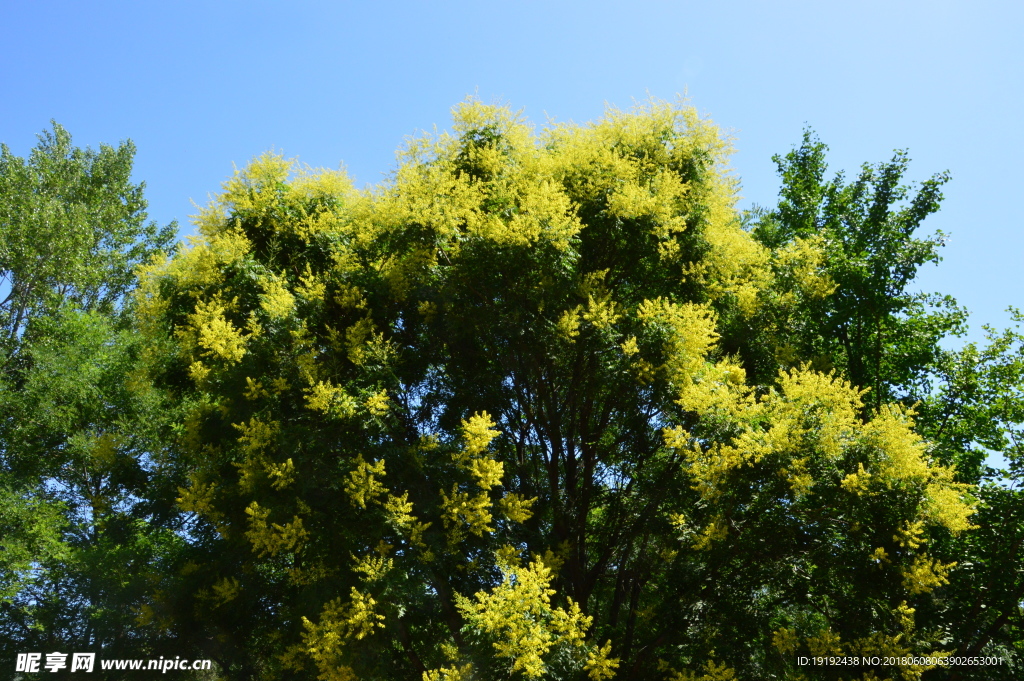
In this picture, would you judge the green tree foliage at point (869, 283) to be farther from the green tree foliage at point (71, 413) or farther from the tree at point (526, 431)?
the green tree foliage at point (71, 413)

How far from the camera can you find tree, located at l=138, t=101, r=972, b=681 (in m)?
7.49

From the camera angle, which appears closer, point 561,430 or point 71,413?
point 561,430

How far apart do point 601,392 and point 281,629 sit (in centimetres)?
519

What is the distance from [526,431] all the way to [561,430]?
0.52 metres

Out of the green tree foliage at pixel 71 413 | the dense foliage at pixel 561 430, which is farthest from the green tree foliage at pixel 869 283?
the green tree foliage at pixel 71 413

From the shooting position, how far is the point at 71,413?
1691 cm

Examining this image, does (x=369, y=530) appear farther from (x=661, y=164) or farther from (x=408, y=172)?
(x=661, y=164)

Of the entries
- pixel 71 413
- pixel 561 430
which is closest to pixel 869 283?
pixel 561 430

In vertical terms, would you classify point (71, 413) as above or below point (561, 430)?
above

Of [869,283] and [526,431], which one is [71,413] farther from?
[869,283]

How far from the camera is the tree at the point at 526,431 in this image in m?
7.49

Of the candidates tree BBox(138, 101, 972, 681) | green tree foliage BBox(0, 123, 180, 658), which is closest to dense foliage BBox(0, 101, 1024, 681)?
tree BBox(138, 101, 972, 681)

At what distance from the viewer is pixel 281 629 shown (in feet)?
32.7

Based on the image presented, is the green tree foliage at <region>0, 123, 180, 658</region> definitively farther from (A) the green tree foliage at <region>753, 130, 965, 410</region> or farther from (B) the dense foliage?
(A) the green tree foliage at <region>753, 130, 965, 410</region>
